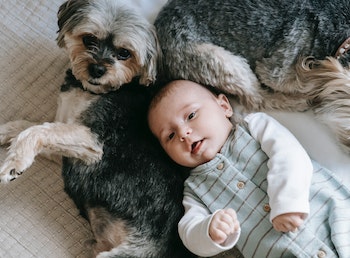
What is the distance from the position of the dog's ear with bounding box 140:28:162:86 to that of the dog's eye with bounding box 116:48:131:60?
0.07 meters

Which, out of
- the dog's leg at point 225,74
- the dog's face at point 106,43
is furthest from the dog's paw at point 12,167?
the dog's leg at point 225,74

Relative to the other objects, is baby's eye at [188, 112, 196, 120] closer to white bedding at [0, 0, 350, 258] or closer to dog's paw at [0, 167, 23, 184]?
white bedding at [0, 0, 350, 258]

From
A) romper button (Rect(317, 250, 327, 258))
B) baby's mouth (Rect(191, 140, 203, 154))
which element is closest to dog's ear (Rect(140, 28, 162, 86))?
baby's mouth (Rect(191, 140, 203, 154))

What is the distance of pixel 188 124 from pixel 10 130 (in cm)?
64

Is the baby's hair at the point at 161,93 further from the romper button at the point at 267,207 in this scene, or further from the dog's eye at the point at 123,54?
the romper button at the point at 267,207

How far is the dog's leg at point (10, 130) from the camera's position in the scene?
70.4 inches

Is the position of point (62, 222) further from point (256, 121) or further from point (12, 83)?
point (256, 121)

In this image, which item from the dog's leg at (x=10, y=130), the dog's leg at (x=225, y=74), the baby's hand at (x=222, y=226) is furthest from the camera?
the dog's leg at (x=10, y=130)

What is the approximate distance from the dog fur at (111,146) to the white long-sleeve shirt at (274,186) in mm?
96

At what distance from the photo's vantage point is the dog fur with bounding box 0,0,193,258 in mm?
1588

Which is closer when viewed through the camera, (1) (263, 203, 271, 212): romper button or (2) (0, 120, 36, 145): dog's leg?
(1) (263, 203, 271, 212): romper button

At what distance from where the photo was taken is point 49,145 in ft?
5.19

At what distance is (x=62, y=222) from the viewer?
167 centimetres

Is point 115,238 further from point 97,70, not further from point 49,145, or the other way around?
point 97,70
